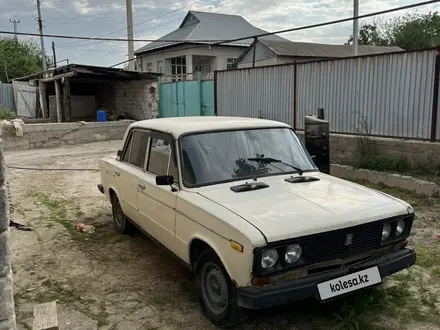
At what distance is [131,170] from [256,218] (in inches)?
89.5

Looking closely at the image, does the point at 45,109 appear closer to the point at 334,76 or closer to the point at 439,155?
the point at 334,76

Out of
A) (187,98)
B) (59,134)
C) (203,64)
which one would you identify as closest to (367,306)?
(59,134)

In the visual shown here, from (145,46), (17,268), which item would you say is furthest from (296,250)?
(145,46)

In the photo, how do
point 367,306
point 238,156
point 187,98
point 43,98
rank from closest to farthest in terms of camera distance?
point 367,306 < point 238,156 < point 187,98 < point 43,98

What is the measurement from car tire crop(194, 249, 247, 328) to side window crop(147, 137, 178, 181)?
89 cm

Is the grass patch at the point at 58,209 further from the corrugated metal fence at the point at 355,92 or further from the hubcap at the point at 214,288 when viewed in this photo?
the corrugated metal fence at the point at 355,92

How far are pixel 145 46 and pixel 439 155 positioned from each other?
35165 millimetres

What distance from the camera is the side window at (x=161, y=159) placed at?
3.90 m

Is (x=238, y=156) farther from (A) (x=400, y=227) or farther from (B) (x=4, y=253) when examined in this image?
(B) (x=4, y=253)

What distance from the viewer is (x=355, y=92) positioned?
8391mm

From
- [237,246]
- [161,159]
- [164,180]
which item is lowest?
[237,246]

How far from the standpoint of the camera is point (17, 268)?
14.5 ft

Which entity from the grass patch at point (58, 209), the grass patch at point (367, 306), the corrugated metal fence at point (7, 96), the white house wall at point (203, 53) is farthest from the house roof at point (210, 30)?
the grass patch at point (367, 306)

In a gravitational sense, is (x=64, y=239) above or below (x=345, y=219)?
below
